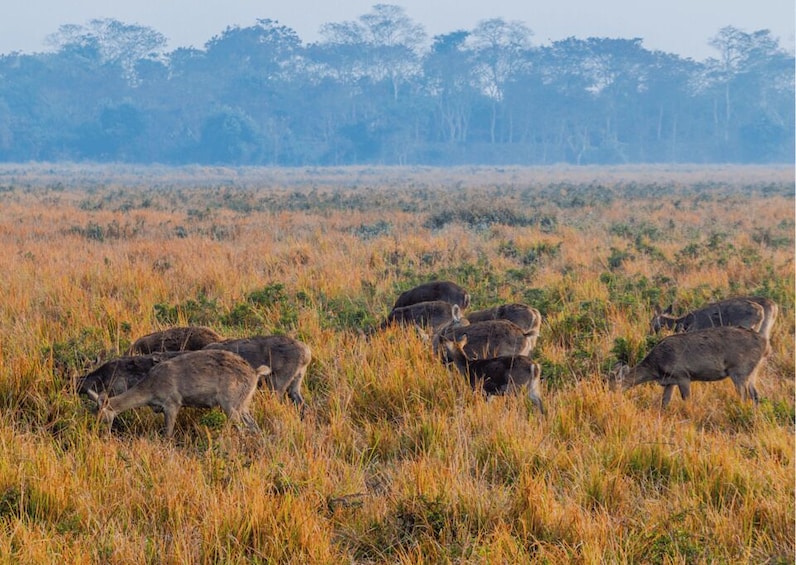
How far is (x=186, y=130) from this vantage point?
391 feet

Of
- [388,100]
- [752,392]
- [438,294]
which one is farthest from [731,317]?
[388,100]

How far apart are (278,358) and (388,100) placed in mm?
124322

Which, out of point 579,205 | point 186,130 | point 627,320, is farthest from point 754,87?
point 627,320

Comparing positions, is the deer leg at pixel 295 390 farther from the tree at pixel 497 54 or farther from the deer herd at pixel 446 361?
the tree at pixel 497 54

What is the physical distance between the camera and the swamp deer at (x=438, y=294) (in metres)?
10.2

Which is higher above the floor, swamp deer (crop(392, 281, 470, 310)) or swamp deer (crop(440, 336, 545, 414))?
swamp deer (crop(440, 336, 545, 414))

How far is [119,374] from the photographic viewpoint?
6523 mm

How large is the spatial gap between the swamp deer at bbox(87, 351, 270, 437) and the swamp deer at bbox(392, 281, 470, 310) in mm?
4338

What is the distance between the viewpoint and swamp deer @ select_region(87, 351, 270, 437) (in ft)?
19.5

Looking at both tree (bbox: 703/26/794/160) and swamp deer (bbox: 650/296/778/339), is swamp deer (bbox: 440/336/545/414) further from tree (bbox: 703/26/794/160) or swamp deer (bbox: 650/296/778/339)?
tree (bbox: 703/26/794/160)

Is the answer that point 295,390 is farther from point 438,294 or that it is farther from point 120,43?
point 120,43

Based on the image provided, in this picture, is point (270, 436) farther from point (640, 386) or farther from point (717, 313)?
point (717, 313)

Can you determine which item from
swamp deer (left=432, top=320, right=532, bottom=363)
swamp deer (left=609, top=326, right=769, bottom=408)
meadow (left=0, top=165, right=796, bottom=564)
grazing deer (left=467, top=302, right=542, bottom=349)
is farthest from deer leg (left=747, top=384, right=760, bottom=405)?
grazing deer (left=467, top=302, right=542, bottom=349)

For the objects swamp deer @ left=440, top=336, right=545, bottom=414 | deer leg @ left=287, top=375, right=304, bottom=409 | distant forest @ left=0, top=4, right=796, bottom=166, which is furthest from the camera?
distant forest @ left=0, top=4, right=796, bottom=166
